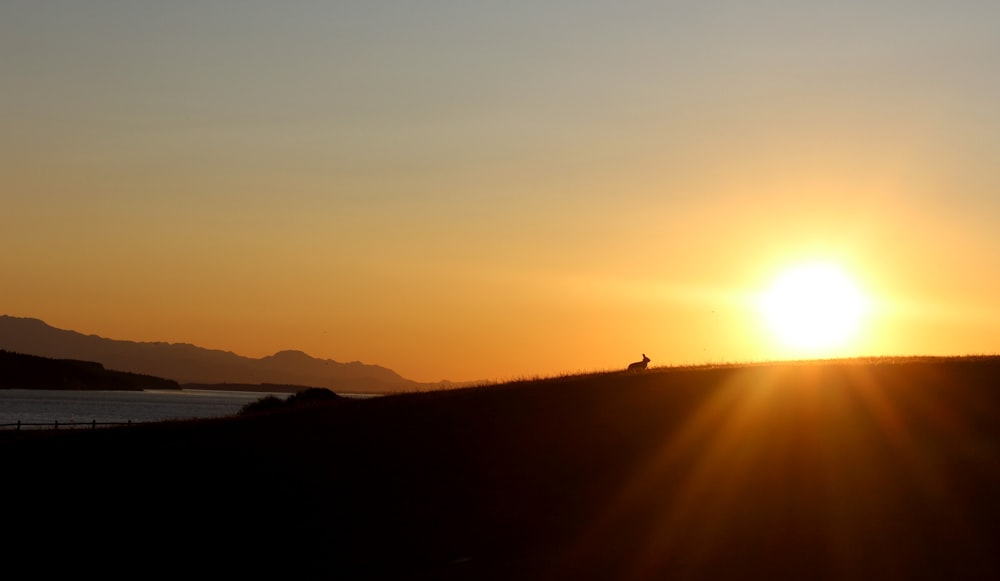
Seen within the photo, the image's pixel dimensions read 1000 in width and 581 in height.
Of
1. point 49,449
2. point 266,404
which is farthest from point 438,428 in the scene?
point 266,404

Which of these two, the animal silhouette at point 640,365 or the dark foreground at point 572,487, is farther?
the animal silhouette at point 640,365

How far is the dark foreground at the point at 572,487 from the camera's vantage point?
70.6ft

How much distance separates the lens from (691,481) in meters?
25.9

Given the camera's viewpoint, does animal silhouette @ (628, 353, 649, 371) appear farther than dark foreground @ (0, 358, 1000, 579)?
Yes

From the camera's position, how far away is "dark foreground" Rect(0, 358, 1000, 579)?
21.5 metres

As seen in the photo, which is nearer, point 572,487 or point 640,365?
point 572,487

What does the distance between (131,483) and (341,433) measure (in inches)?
239

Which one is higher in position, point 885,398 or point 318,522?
point 885,398

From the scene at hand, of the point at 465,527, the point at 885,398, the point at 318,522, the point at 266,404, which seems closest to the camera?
the point at 465,527

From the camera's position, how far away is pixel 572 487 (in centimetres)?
2673

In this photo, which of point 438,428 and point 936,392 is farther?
point 438,428

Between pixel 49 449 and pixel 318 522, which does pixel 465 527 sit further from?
pixel 49 449

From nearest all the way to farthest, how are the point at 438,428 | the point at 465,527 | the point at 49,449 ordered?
the point at 465,527 < the point at 438,428 < the point at 49,449

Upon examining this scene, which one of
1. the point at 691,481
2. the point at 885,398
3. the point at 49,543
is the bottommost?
the point at 49,543
